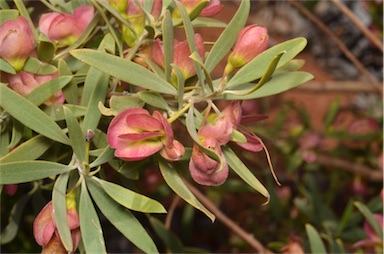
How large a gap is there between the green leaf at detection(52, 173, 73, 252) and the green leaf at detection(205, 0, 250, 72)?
0.23 metres

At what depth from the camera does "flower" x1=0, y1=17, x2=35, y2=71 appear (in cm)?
68

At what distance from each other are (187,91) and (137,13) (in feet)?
0.38

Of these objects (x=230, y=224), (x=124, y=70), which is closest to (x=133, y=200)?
(x=124, y=70)

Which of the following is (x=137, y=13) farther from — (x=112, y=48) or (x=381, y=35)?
(x=381, y=35)

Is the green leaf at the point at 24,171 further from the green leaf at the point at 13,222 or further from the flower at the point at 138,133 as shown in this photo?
the green leaf at the point at 13,222

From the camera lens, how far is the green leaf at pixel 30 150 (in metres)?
0.67

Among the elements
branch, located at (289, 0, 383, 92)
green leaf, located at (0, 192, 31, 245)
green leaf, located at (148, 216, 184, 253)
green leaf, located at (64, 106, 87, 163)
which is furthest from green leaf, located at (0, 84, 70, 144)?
branch, located at (289, 0, 383, 92)

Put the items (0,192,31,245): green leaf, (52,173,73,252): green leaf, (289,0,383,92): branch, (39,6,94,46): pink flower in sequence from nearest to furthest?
(52,173,73,252): green leaf
(39,6,94,46): pink flower
(0,192,31,245): green leaf
(289,0,383,92): branch

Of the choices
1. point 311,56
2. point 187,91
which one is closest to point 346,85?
point 311,56

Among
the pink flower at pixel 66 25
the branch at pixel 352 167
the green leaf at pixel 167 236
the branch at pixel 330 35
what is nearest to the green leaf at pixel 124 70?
the pink flower at pixel 66 25

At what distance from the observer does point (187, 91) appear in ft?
2.43

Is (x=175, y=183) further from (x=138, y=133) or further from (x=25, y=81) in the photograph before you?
(x=25, y=81)

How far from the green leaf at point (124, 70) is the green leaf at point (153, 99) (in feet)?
0.04

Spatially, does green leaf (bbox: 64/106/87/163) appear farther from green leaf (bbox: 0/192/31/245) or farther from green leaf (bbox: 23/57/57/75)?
green leaf (bbox: 0/192/31/245)
